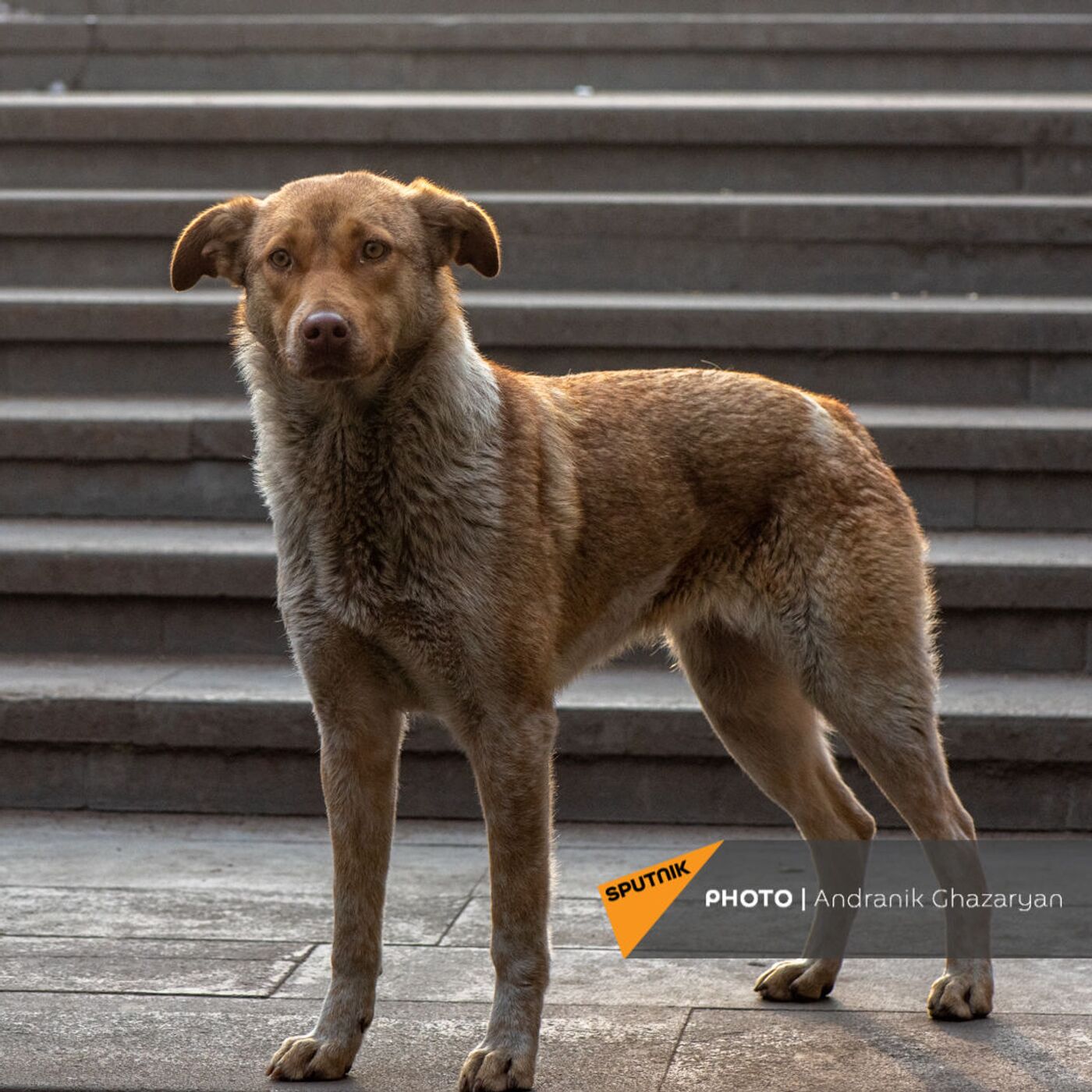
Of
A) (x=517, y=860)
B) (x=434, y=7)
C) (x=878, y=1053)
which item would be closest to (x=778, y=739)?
(x=878, y=1053)

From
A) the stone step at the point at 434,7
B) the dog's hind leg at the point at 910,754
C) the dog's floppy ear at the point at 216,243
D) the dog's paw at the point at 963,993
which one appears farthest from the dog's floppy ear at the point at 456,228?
the stone step at the point at 434,7

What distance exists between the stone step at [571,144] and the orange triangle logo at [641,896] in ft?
12.5

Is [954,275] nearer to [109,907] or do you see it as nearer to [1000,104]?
[1000,104]

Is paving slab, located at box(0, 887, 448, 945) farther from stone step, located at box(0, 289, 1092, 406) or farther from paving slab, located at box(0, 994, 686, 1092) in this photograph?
stone step, located at box(0, 289, 1092, 406)

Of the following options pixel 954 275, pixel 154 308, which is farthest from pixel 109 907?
pixel 954 275

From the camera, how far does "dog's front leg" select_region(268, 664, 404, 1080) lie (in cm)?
351

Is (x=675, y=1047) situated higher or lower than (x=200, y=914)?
higher

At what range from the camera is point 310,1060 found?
341cm

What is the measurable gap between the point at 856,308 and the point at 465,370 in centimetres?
333

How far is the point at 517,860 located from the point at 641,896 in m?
1.04

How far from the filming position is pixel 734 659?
4.15 metres

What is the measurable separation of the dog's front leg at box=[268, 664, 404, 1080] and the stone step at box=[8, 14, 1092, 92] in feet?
19.4

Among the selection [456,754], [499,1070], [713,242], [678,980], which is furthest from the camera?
[713,242]

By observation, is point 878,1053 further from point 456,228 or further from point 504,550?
point 456,228
